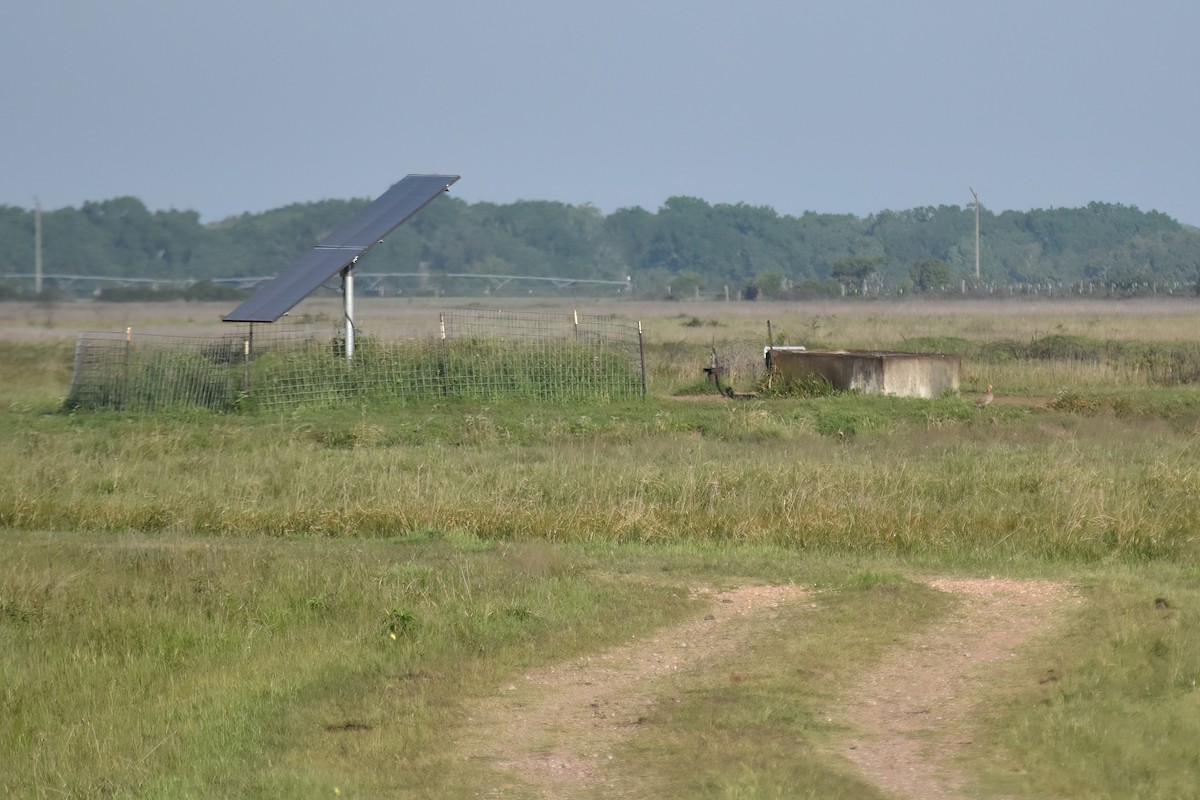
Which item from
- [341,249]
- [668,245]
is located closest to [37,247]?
[341,249]

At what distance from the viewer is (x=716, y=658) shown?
25.9ft

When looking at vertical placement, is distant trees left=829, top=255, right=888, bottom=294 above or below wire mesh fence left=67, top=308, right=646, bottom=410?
above

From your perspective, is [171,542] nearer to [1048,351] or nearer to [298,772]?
[298,772]

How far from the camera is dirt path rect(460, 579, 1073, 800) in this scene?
6145 mm

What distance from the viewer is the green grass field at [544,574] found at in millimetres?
6398

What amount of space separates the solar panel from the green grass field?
2.24 metres

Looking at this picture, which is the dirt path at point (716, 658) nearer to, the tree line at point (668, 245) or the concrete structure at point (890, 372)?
the concrete structure at point (890, 372)

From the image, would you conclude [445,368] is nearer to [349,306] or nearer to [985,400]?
[349,306]

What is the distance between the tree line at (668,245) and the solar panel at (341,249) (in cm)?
3978

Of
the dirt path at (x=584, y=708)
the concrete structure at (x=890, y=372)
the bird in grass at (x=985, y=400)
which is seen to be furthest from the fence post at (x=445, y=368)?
the dirt path at (x=584, y=708)

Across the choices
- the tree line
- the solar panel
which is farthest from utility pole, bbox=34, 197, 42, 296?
the solar panel

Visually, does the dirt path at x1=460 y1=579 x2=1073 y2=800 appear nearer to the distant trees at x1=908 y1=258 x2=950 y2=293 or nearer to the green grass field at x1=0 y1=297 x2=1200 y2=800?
the green grass field at x1=0 y1=297 x2=1200 y2=800

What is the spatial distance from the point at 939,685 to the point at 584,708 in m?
1.92

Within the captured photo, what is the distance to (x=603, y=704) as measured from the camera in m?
7.11
